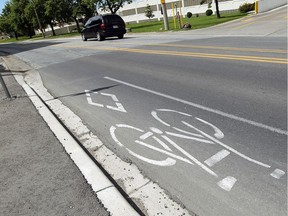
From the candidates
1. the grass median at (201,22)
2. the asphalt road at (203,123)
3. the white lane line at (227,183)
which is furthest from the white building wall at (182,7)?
the white lane line at (227,183)

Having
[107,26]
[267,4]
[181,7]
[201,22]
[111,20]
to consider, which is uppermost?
[111,20]

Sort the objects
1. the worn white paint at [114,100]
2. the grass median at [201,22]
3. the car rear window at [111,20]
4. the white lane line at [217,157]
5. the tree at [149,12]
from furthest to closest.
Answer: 1. the tree at [149,12]
2. the grass median at [201,22]
3. the car rear window at [111,20]
4. the worn white paint at [114,100]
5. the white lane line at [217,157]

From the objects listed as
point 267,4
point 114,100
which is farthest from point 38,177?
point 267,4

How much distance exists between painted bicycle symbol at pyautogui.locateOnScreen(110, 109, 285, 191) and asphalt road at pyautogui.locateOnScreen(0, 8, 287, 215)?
1 centimetres

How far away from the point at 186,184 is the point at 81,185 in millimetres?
1352

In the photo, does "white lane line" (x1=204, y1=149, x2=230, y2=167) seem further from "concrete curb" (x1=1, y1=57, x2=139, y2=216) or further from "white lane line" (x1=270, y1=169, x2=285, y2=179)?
"concrete curb" (x1=1, y1=57, x2=139, y2=216)

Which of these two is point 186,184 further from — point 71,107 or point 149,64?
A: point 149,64

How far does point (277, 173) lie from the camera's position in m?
3.60

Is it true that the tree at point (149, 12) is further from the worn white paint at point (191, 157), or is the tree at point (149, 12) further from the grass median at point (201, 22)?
the worn white paint at point (191, 157)

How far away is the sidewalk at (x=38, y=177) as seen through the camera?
3443mm

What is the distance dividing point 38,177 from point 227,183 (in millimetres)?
2583

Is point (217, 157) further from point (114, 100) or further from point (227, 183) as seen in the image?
point (114, 100)

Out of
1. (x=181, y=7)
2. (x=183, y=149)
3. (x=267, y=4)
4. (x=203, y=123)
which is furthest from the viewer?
(x=181, y=7)

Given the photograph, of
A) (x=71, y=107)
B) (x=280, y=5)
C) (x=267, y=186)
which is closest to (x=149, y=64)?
(x=71, y=107)
